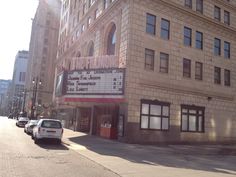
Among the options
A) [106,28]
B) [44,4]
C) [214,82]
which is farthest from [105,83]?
[44,4]

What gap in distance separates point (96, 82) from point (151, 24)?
27.3ft

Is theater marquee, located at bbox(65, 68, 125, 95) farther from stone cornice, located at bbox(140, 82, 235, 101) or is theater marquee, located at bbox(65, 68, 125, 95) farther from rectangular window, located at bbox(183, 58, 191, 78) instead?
rectangular window, located at bbox(183, 58, 191, 78)

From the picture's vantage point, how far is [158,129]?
28.6 meters

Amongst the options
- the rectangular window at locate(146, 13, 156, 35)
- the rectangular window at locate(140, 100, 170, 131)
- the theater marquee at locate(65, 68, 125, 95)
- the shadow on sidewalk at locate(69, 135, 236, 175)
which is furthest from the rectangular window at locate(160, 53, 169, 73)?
the shadow on sidewalk at locate(69, 135, 236, 175)

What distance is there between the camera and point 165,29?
31.0 m

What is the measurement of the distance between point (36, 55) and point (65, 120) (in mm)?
86460

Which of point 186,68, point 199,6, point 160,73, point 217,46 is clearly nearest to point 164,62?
point 160,73

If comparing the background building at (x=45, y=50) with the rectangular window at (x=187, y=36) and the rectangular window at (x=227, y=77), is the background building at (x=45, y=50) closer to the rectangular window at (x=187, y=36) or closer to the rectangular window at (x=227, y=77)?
the rectangular window at (x=227, y=77)

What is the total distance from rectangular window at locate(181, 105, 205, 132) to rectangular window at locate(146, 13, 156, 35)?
860 centimetres

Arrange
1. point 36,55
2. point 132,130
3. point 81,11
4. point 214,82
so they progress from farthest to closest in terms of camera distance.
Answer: point 36,55
point 81,11
point 214,82
point 132,130

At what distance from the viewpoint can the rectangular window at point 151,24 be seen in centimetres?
2962

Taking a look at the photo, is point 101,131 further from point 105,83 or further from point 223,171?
point 223,171

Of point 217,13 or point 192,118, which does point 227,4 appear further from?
point 192,118

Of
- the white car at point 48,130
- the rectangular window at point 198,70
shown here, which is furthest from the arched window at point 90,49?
the white car at point 48,130
